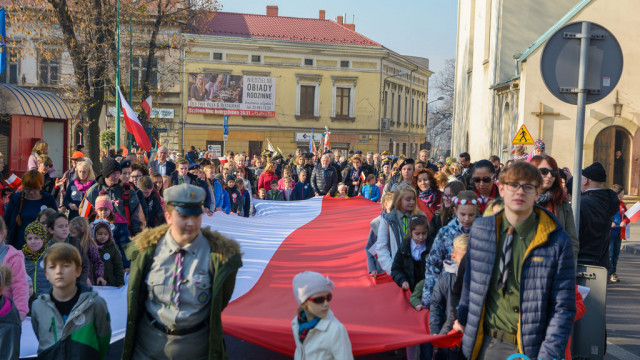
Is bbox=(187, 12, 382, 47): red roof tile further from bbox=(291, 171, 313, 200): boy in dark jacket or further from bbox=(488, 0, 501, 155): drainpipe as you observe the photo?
bbox=(291, 171, 313, 200): boy in dark jacket

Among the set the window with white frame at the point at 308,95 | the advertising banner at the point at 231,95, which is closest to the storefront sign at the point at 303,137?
the window with white frame at the point at 308,95

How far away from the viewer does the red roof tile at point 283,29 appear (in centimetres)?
5641

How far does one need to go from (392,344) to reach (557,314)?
212 cm

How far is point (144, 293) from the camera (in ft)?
14.6

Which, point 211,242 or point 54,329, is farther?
point 54,329

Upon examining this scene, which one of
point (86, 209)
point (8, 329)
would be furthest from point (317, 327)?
point (86, 209)

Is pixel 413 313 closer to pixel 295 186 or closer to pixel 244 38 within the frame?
pixel 295 186

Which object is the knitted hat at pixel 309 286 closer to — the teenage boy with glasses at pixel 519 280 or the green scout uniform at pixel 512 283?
the teenage boy with glasses at pixel 519 280

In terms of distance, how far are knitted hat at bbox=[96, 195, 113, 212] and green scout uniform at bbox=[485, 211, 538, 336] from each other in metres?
5.58

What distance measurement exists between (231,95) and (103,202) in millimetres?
46454

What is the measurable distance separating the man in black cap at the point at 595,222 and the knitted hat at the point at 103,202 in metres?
5.27

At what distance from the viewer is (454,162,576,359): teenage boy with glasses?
4.16 m

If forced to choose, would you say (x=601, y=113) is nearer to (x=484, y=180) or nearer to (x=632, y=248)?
(x=632, y=248)

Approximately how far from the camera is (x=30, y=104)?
2306 centimetres
